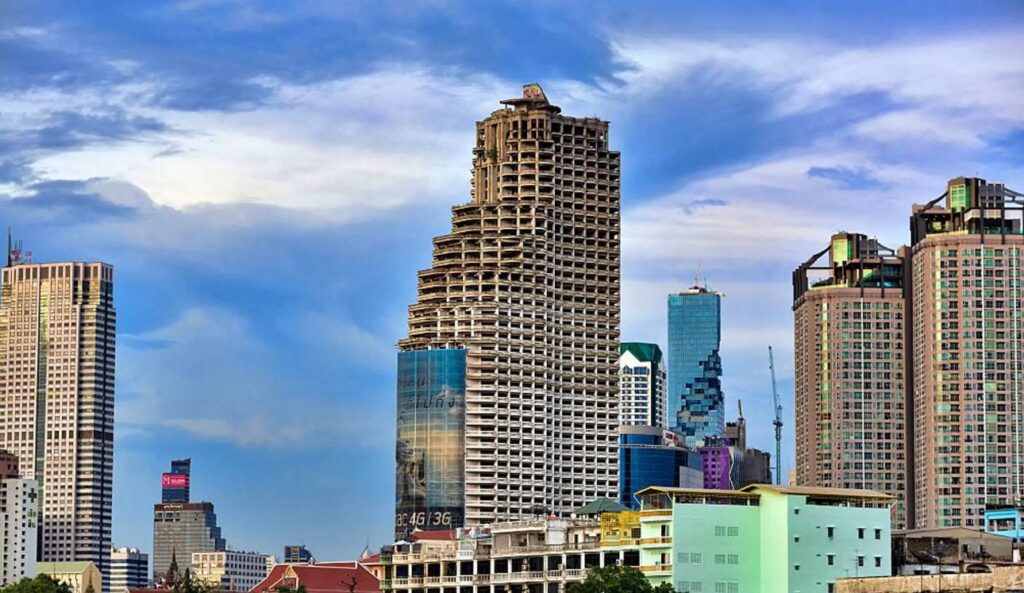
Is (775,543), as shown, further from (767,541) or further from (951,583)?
(951,583)

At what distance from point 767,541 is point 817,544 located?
3.87 m

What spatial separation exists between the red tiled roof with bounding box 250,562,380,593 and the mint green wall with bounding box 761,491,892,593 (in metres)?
48.3

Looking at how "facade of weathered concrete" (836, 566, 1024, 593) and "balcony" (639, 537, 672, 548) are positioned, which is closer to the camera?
"facade of weathered concrete" (836, 566, 1024, 593)

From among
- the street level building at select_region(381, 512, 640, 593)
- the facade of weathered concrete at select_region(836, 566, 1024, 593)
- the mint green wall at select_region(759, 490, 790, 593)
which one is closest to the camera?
the facade of weathered concrete at select_region(836, 566, 1024, 593)

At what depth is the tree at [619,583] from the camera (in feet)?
489

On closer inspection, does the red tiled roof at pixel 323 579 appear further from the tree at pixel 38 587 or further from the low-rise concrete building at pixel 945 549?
the low-rise concrete building at pixel 945 549

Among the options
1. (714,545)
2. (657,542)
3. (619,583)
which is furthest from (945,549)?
(619,583)

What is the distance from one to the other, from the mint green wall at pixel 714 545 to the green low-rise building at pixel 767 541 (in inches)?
3.0

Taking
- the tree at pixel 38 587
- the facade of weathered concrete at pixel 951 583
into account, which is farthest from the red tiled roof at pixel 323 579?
the facade of weathered concrete at pixel 951 583

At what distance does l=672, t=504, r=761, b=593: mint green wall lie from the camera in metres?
160

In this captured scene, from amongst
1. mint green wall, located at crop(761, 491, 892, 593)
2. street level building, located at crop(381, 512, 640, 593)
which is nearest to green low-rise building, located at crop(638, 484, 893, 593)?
mint green wall, located at crop(761, 491, 892, 593)

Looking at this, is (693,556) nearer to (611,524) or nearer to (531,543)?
(611,524)

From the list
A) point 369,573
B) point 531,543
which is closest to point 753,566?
point 531,543

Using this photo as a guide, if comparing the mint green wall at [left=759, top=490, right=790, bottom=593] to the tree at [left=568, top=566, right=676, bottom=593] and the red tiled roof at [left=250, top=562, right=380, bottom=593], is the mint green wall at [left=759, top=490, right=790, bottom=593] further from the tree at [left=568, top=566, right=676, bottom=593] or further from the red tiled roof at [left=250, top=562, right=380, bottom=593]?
the red tiled roof at [left=250, top=562, right=380, bottom=593]
